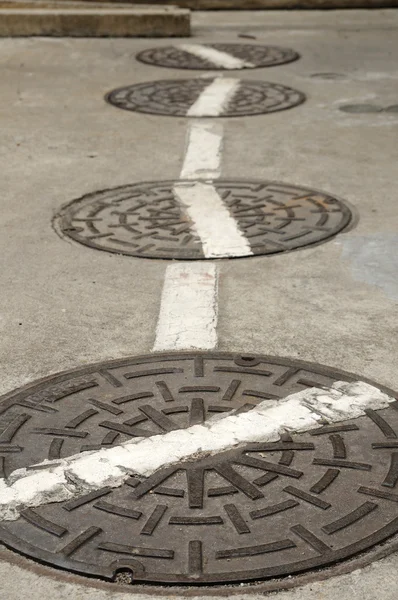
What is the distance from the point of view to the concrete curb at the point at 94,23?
12.1 m

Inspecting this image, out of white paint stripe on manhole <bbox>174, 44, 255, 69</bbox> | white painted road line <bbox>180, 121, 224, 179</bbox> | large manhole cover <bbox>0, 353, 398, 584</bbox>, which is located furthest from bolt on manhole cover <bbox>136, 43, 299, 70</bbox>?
large manhole cover <bbox>0, 353, 398, 584</bbox>

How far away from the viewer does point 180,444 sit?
3377 millimetres

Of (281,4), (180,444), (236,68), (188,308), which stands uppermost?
(180,444)

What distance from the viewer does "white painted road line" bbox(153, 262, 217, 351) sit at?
14.0ft

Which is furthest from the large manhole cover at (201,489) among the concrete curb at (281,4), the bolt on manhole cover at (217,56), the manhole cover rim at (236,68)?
the concrete curb at (281,4)

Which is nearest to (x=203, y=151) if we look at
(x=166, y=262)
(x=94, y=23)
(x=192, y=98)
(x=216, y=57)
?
(x=192, y=98)

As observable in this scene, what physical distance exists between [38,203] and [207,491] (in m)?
3.41

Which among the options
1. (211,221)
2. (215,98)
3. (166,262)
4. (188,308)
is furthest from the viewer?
(215,98)

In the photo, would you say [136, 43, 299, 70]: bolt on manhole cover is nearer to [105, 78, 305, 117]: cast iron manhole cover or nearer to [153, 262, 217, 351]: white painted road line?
[105, 78, 305, 117]: cast iron manhole cover

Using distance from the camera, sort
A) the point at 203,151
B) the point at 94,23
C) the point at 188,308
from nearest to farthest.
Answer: the point at 188,308, the point at 203,151, the point at 94,23

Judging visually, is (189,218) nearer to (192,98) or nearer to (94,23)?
(192,98)

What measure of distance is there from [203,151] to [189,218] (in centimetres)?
163

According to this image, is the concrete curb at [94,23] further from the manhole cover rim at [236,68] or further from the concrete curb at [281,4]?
the concrete curb at [281,4]

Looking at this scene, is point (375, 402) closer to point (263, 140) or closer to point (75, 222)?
point (75, 222)
